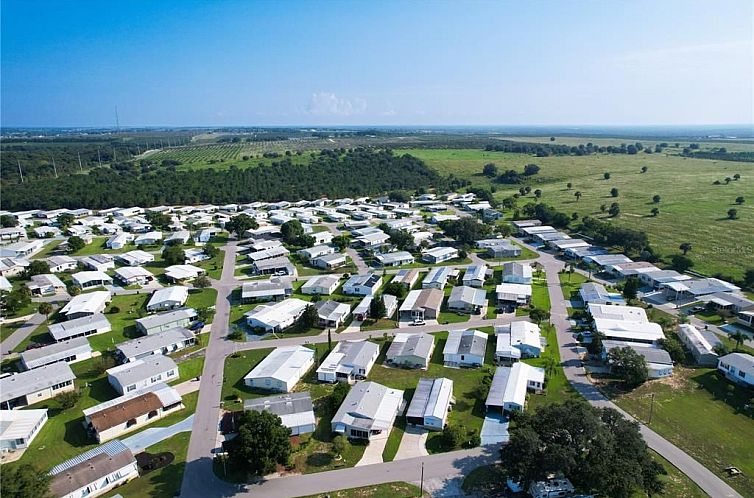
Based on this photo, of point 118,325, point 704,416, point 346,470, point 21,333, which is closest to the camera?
point 346,470

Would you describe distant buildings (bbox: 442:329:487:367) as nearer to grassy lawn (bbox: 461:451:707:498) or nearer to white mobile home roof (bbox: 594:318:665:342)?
white mobile home roof (bbox: 594:318:665:342)

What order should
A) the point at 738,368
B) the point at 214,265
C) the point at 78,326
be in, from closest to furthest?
the point at 738,368, the point at 78,326, the point at 214,265

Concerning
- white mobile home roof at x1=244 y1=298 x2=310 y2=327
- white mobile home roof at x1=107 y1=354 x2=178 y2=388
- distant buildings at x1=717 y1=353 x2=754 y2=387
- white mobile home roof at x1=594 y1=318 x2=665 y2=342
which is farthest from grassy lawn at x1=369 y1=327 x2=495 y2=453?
distant buildings at x1=717 y1=353 x2=754 y2=387

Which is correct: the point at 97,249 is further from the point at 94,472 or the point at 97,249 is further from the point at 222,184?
the point at 94,472

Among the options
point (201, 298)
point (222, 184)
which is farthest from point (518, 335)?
point (222, 184)

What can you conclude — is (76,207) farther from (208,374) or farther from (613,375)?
(613,375)

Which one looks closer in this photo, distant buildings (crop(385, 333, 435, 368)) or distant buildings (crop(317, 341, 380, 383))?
distant buildings (crop(317, 341, 380, 383))

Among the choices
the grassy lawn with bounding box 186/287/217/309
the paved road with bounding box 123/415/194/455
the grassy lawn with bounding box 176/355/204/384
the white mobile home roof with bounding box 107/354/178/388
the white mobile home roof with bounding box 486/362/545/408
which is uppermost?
the white mobile home roof with bounding box 486/362/545/408
